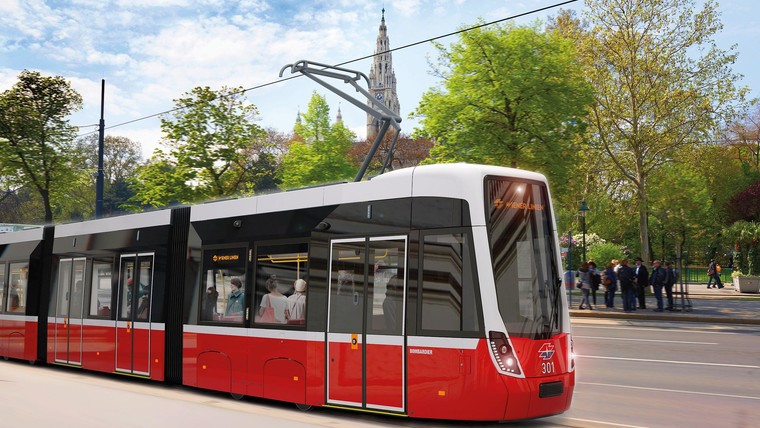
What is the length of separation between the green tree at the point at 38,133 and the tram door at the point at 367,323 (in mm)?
35002

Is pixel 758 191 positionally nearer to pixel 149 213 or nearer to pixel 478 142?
pixel 478 142

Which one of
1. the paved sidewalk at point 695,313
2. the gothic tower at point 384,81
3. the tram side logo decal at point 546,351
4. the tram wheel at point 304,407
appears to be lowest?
the tram wheel at point 304,407

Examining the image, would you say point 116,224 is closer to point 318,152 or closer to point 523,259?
point 523,259

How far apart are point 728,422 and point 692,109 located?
1177 inches

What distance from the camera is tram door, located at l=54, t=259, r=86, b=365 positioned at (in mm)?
14875

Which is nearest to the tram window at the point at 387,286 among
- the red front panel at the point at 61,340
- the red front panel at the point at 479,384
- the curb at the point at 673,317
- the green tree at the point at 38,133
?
the red front panel at the point at 479,384

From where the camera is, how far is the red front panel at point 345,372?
30.1 feet

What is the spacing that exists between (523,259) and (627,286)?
19.7 m

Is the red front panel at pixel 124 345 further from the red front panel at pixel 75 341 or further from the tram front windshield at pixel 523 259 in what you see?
the tram front windshield at pixel 523 259

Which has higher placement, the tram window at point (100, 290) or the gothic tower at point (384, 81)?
the gothic tower at point (384, 81)

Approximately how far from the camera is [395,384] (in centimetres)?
879

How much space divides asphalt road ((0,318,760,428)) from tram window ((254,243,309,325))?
3.98 ft

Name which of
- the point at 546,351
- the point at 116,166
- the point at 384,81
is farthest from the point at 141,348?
the point at 384,81

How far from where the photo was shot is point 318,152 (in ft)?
166
